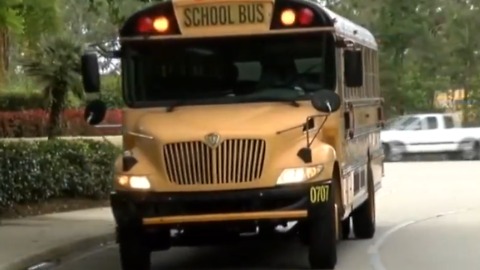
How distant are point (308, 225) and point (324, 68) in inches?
67.2

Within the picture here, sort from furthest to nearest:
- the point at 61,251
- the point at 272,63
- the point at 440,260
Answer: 1. the point at 61,251
2. the point at 440,260
3. the point at 272,63

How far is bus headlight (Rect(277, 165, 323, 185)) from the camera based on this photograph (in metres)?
12.5

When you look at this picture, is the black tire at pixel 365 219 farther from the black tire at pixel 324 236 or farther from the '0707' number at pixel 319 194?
the '0707' number at pixel 319 194

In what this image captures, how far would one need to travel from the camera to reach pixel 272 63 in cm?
1351

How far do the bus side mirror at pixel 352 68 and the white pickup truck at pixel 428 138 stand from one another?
2998cm

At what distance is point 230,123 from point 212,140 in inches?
13.3

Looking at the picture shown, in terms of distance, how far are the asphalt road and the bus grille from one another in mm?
1808

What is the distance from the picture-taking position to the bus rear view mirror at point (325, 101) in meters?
13.0

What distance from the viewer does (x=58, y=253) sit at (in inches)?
624

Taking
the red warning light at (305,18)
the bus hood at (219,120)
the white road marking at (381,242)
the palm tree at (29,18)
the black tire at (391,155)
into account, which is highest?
the palm tree at (29,18)

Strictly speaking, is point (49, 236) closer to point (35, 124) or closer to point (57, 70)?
point (57, 70)

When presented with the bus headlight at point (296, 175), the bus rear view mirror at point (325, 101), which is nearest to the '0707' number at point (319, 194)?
the bus headlight at point (296, 175)

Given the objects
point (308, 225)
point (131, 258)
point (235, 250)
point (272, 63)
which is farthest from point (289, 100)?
point (235, 250)

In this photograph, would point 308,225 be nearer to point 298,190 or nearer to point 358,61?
point 298,190
